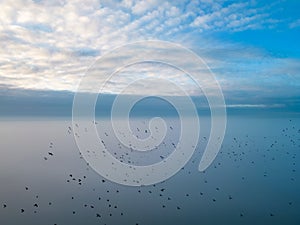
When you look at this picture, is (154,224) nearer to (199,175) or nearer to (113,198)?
(113,198)

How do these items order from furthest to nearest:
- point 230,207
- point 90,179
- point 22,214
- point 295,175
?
point 295,175 → point 90,179 → point 230,207 → point 22,214

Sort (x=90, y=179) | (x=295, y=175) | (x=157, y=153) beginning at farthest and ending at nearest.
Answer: (x=157, y=153), (x=295, y=175), (x=90, y=179)

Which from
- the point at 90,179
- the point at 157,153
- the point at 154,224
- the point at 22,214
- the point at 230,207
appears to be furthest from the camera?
the point at 157,153

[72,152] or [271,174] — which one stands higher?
[72,152]

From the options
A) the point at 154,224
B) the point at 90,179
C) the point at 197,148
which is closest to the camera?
the point at 154,224

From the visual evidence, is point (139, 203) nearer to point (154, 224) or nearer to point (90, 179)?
point (154, 224)

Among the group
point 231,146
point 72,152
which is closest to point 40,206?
point 72,152

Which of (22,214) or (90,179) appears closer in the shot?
(22,214)

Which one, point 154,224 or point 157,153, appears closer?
point 154,224

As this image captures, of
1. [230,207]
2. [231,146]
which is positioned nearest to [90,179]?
[230,207]
